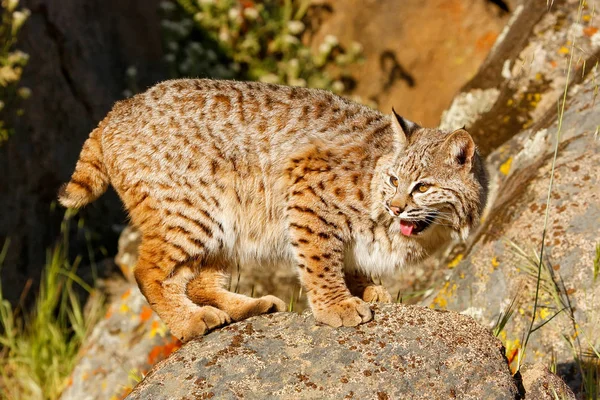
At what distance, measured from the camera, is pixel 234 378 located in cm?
382

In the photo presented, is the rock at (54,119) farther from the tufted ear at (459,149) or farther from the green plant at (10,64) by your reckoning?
the tufted ear at (459,149)

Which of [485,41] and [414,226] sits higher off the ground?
[485,41]

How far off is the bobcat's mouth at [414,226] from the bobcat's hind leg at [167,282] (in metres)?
1.25

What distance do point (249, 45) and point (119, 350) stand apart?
4392 millimetres

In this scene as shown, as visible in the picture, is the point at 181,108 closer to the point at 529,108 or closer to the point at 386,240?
the point at 386,240

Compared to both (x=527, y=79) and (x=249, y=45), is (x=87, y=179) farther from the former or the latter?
(x=249, y=45)

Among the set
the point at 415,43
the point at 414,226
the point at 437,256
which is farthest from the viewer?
the point at 415,43

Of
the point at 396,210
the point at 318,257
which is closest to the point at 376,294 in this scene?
the point at 318,257

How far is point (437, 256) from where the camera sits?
22.8ft

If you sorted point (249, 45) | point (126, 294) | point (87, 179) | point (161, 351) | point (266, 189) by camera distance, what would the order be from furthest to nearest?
point (249, 45)
point (126, 294)
point (161, 351)
point (87, 179)
point (266, 189)

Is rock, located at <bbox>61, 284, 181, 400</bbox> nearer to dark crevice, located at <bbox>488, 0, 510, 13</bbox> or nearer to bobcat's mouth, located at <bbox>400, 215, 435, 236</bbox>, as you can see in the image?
bobcat's mouth, located at <bbox>400, 215, 435, 236</bbox>

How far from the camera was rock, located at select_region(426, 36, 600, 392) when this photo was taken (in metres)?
4.96

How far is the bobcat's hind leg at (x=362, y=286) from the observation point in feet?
16.7

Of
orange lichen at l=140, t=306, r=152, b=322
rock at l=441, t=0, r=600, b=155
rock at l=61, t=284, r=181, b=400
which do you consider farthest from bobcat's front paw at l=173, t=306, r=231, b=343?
rock at l=441, t=0, r=600, b=155
